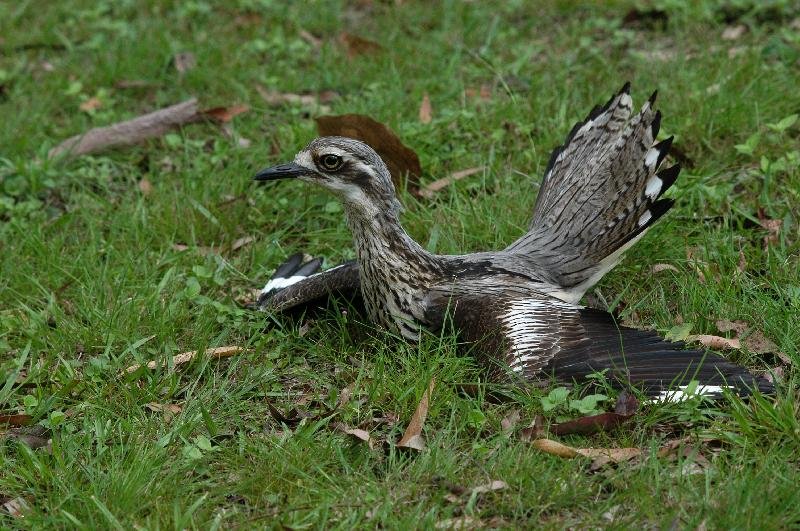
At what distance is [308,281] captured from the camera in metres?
5.36

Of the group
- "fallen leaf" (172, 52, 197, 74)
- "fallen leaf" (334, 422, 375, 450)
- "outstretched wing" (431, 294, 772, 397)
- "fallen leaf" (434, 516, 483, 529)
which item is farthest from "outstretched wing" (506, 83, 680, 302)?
"fallen leaf" (172, 52, 197, 74)

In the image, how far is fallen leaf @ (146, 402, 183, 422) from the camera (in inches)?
185

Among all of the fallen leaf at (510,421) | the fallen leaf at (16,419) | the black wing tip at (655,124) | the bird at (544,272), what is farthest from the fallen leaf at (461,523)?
the black wing tip at (655,124)

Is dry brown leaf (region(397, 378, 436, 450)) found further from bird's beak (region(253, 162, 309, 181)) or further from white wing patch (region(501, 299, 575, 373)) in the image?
bird's beak (region(253, 162, 309, 181))

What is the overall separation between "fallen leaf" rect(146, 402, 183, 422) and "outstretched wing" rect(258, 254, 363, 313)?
76 centimetres

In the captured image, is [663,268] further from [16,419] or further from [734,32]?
[16,419]

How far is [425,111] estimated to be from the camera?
6.95m

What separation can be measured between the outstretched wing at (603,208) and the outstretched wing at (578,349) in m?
0.41

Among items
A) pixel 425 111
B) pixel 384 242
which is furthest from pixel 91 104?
pixel 384 242

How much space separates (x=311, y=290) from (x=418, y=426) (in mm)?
1138

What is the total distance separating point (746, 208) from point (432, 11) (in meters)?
3.36

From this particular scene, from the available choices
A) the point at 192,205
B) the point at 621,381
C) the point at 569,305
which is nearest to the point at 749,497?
the point at 621,381

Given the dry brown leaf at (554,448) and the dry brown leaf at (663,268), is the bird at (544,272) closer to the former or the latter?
the dry brown leaf at (663,268)

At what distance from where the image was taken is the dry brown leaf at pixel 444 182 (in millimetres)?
6246
